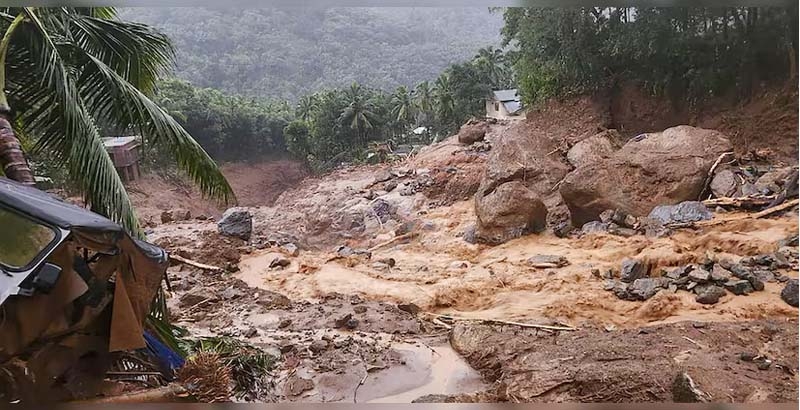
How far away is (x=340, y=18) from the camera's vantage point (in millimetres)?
2576

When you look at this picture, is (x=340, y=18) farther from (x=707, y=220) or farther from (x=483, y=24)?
(x=707, y=220)

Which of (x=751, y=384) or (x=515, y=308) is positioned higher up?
(x=515, y=308)

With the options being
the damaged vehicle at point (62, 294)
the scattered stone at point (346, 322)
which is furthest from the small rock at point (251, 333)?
the damaged vehicle at point (62, 294)

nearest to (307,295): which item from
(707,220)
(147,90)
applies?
(147,90)

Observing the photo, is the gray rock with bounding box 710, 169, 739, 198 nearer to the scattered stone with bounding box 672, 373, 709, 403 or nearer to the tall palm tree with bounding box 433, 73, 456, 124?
the scattered stone with bounding box 672, 373, 709, 403

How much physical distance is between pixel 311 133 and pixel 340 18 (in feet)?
1.61

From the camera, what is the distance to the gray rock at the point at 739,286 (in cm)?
253

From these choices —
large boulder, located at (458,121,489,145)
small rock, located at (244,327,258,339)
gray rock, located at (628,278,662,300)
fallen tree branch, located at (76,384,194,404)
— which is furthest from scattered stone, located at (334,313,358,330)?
gray rock, located at (628,278,662,300)

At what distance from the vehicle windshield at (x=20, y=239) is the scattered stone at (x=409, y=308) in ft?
4.35

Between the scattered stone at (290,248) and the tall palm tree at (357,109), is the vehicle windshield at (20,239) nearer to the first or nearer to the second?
the scattered stone at (290,248)

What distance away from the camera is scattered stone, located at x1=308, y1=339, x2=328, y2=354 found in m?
2.61

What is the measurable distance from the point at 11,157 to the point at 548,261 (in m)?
2.15

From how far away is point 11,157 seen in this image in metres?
2.40

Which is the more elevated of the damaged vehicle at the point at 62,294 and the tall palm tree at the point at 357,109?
the tall palm tree at the point at 357,109
